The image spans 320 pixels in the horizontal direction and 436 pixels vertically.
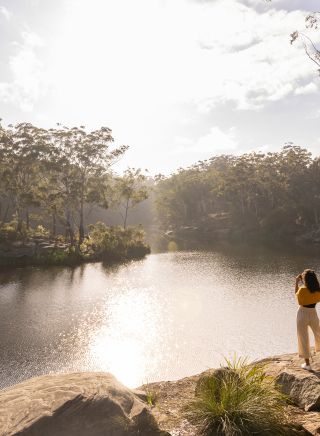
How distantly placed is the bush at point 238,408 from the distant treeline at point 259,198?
2205 inches

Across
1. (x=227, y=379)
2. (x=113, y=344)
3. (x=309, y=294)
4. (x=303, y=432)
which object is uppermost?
(x=309, y=294)

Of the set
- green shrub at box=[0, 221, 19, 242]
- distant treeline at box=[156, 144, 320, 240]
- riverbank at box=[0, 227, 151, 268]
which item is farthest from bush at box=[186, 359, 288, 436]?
distant treeline at box=[156, 144, 320, 240]

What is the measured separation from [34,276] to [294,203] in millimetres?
50174

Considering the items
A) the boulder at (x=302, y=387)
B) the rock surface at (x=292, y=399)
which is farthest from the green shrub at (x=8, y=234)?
the boulder at (x=302, y=387)

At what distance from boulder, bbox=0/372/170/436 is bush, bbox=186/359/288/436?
0.99 metres

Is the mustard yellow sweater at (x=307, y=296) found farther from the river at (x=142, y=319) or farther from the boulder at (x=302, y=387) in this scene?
the river at (x=142, y=319)

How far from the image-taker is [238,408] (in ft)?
19.4

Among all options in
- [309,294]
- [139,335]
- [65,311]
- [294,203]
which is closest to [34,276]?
[65,311]

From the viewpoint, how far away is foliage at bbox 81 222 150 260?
42469 millimetres

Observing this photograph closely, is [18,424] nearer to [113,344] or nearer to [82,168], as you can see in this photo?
[113,344]

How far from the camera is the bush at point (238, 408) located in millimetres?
5652

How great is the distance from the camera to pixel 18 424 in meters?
4.77

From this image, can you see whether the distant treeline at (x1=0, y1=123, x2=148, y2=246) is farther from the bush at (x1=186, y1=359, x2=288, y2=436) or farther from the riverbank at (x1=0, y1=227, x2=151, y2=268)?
the bush at (x1=186, y1=359, x2=288, y2=436)

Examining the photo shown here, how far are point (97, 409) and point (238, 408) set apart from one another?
Answer: 2343 mm
